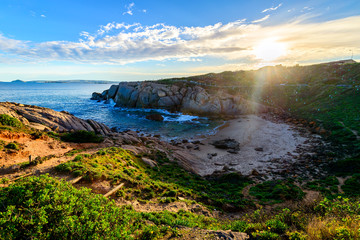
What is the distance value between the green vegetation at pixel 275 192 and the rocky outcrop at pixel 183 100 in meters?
40.8

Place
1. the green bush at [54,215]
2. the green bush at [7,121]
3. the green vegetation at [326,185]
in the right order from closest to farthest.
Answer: the green bush at [54,215], the green vegetation at [326,185], the green bush at [7,121]

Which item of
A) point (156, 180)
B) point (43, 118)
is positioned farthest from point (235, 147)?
point (43, 118)

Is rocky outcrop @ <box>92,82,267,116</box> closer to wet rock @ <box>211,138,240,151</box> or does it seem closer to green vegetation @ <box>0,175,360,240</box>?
wet rock @ <box>211,138,240,151</box>

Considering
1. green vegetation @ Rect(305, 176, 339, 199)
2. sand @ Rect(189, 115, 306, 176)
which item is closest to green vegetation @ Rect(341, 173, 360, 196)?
green vegetation @ Rect(305, 176, 339, 199)

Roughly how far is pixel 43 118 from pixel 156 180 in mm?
22710

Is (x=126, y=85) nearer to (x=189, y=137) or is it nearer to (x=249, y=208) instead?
(x=189, y=137)

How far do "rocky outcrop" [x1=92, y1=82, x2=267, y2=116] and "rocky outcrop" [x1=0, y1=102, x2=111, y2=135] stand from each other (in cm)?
3580

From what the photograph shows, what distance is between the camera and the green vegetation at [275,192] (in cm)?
1465

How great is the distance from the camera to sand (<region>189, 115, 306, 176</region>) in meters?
22.8

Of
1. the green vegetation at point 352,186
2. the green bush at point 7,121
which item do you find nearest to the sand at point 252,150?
the green vegetation at point 352,186

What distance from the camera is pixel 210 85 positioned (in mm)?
73562

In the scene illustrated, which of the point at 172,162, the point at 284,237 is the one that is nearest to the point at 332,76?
the point at 172,162

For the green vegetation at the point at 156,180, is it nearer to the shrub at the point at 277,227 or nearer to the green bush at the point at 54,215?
the green bush at the point at 54,215

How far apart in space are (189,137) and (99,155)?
23.0 m
